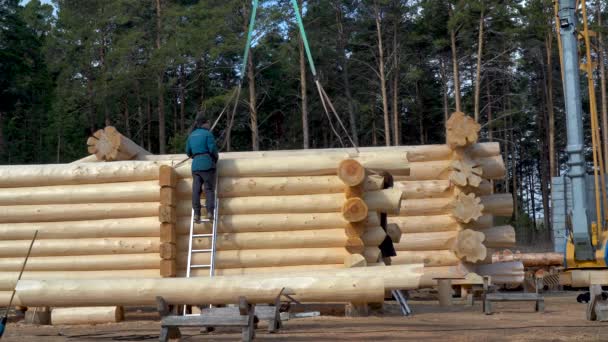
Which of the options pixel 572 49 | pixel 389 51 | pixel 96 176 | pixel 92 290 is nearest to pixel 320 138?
pixel 389 51

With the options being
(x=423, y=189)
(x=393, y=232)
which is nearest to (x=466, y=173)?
(x=423, y=189)

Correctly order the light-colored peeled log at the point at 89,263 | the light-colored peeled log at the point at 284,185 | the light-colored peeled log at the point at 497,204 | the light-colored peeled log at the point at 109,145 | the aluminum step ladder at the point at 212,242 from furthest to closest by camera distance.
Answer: the light-colored peeled log at the point at 497,204, the light-colored peeled log at the point at 109,145, the light-colored peeled log at the point at 89,263, the light-colored peeled log at the point at 284,185, the aluminum step ladder at the point at 212,242

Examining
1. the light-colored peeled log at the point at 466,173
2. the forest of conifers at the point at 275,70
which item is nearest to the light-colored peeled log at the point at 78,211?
the light-colored peeled log at the point at 466,173

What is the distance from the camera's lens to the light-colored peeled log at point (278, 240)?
11922mm

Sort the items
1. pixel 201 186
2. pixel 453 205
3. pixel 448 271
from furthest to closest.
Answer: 1. pixel 448 271
2. pixel 453 205
3. pixel 201 186

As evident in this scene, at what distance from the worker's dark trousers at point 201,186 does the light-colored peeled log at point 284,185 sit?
445 millimetres

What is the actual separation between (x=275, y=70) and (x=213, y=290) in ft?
99.1

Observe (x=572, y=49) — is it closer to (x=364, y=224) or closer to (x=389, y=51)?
(x=364, y=224)

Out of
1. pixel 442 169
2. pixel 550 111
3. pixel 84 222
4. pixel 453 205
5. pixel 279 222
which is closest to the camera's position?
pixel 279 222

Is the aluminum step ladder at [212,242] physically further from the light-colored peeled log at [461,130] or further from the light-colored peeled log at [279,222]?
the light-colored peeled log at [461,130]

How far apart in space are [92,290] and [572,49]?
11094 mm

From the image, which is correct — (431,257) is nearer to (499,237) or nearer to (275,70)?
(499,237)

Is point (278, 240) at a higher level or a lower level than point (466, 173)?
lower

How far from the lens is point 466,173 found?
15289mm
